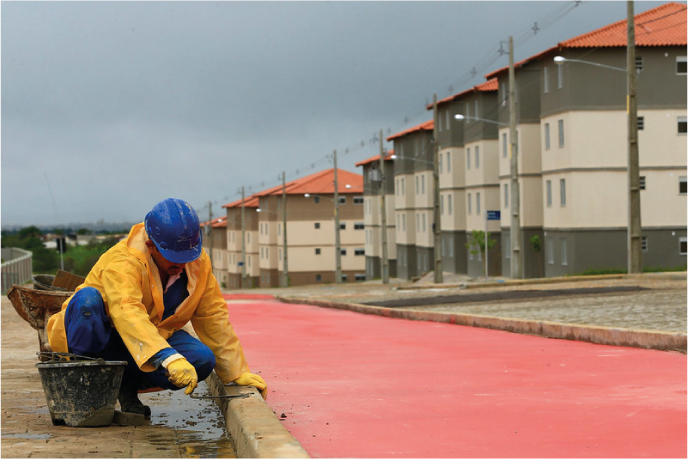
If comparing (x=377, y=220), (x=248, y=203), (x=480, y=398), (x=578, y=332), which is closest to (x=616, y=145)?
(x=578, y=332)

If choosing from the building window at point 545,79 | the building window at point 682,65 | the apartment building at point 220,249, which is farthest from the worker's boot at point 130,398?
the apartment building at point 220,249

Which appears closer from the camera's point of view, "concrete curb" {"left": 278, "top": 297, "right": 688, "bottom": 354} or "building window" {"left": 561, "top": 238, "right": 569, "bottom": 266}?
"concrete curb" {"left": 278, "top": 297, "right": 688, "bottom": 354}

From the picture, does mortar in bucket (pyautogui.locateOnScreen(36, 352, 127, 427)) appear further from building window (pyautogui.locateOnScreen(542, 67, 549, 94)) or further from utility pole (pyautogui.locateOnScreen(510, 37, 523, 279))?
building window (pyautogui.locateOnScreen(542, 67, 549, 94))

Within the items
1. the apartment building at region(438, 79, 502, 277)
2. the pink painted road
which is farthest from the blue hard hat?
the apartment building at region(438, 79, 502, 277)

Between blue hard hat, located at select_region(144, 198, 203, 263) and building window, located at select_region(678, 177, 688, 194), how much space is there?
1869 inches

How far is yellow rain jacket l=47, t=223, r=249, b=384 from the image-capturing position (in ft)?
19.9

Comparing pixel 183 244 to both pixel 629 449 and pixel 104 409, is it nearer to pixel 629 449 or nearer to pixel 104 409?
pixel 104 409

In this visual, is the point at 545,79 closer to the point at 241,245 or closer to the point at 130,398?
the point at 130,398

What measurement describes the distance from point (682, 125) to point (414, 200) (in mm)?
38565

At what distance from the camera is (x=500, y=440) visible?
543 centimetres

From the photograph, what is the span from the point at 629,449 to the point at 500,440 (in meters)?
0.72

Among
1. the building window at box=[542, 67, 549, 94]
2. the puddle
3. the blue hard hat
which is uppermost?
the building window at box=[542, 67, 549, 94]

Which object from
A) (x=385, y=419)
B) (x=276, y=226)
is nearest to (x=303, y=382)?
(x=385, y=419)

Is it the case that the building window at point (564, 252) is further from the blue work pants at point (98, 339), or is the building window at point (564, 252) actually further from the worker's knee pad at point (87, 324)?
the worker's knee pad at point (87, 324)
